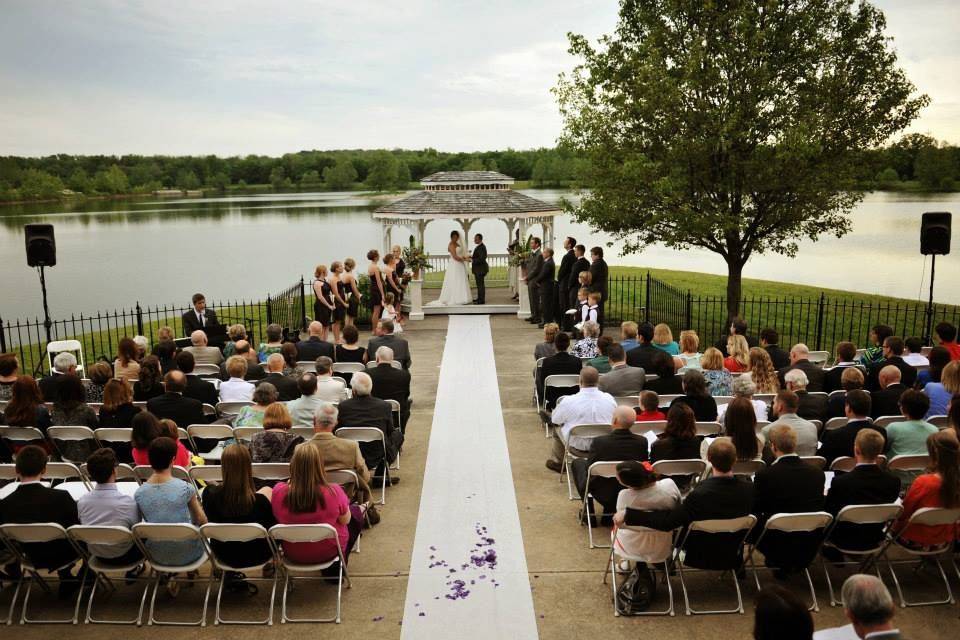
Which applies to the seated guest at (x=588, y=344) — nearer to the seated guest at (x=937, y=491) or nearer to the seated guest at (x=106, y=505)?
the seated guest at (x=937, y=491)

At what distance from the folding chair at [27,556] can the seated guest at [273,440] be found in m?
1.49

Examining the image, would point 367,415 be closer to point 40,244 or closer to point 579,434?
point 579,434

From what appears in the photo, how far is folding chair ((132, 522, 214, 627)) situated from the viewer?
4.86m

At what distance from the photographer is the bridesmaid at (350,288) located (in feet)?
44.9

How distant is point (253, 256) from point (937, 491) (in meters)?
43.3

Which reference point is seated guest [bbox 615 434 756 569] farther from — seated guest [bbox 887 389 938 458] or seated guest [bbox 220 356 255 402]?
seated guest [bbox 220 356 255 402]

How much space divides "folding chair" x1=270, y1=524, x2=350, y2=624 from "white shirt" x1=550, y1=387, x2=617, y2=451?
8.43ft

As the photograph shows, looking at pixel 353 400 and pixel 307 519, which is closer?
pixel 307 519

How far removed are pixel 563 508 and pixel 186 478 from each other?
3323 mm

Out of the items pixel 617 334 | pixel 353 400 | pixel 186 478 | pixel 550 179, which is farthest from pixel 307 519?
pixel 550 179

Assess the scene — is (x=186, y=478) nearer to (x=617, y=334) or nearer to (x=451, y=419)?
(x=451, y=419)

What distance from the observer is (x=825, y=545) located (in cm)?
552

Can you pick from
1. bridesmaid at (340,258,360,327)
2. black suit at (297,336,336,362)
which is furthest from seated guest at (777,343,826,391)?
bridesmaid at (340,258,360,327)

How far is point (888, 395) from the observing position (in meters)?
7.22
